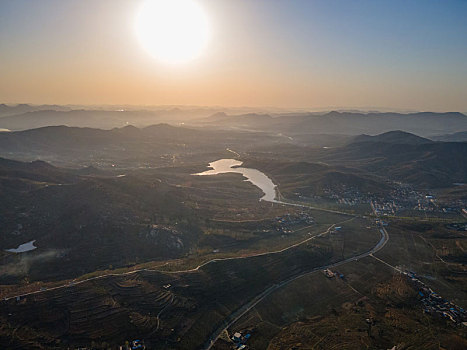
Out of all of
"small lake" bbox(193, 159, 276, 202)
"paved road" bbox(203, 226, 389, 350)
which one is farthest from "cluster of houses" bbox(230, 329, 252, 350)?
"small lake" bbox(193, 159, 276, 202)

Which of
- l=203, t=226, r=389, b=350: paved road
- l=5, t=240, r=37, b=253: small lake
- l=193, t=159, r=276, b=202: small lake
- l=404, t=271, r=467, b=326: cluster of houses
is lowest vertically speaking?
l=193, t=159, r=276, b=202: small lake

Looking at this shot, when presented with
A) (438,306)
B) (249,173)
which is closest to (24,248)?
(438,306)

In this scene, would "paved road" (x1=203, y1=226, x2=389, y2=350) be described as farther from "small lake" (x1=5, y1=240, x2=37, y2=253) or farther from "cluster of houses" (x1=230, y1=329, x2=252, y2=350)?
"small lake" (x1=5, y1=240, x2=37, y2=253)

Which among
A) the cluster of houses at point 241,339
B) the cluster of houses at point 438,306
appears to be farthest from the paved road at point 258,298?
the cluster of houses at point 438,306

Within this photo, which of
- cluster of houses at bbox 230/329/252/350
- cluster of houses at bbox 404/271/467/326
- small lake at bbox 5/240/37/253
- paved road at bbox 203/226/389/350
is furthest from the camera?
small lake at bbox 5/240/37/253

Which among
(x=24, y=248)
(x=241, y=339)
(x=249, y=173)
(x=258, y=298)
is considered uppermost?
(x=24, y=248)

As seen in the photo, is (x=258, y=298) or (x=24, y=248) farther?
(x=24, y=248)

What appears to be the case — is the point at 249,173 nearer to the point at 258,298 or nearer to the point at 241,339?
the point at 258,298
